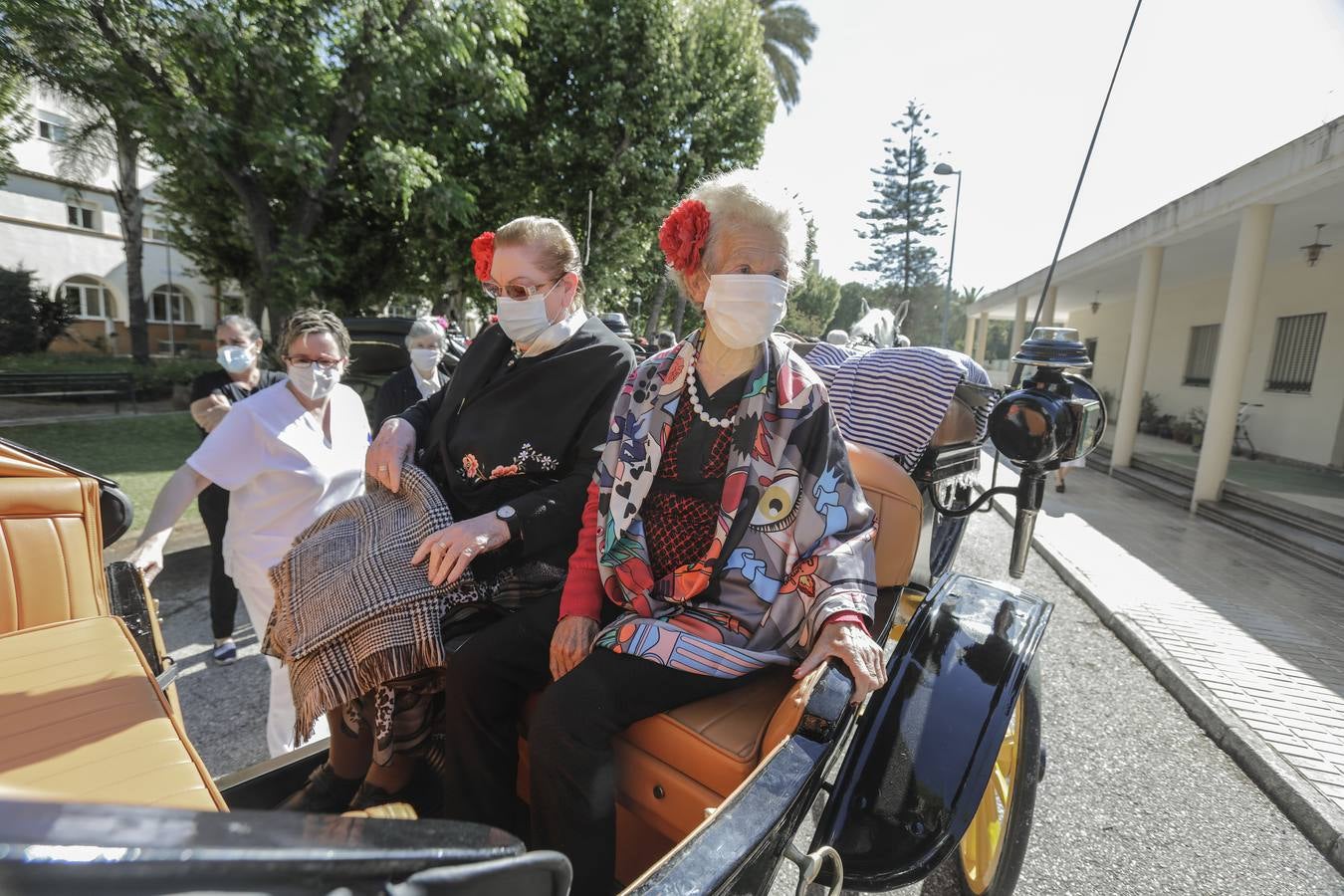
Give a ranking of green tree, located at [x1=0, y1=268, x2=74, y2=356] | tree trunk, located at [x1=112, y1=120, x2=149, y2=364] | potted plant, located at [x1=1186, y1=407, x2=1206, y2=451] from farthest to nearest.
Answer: green tree, located at [x1=0, y1=268, x2=74, y2=356] < tree trunk, located at [x1=112, y1=120, x2=149, y2=364] < potted plant, located at [x1=1186, y1=407, x2=1206, y2=451]

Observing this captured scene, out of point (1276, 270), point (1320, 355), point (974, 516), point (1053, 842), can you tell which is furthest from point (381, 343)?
point (1276, 270)

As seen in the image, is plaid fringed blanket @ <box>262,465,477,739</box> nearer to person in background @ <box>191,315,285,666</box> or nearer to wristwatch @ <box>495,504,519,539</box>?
wristwatch @ <box>495,504,519,539</box>

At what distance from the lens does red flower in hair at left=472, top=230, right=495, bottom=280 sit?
2006 millimetres

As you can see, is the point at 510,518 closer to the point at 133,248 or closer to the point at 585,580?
the point at 585,580

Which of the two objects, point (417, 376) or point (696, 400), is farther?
point (417, 376)

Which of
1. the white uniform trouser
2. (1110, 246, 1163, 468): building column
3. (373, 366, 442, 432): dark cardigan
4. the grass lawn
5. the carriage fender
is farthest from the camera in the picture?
(1110, 246, 1163, 468): building column

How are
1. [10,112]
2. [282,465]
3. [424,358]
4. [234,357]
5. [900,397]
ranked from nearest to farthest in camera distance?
[900,397]
[282,465]
[234,357]
[424,358]
[10,112]

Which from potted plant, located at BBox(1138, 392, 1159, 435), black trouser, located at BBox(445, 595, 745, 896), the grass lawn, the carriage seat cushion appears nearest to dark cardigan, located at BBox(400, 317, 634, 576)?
black trouser, located at BBox(445, 595, 745, 896)

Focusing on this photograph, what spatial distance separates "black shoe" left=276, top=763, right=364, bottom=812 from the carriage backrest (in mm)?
772

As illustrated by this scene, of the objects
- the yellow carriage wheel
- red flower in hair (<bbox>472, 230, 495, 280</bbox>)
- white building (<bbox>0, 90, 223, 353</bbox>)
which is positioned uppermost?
white building (<bbox>0, 90, 223, 353</bbox>)

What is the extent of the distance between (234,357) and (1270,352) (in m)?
14.9

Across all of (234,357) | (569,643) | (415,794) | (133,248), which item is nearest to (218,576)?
(234,357)

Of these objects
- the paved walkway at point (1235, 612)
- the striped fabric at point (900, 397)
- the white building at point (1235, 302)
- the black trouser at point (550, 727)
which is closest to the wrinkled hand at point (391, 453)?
the black trouser at point (550, 727)

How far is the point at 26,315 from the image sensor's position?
774 inches
